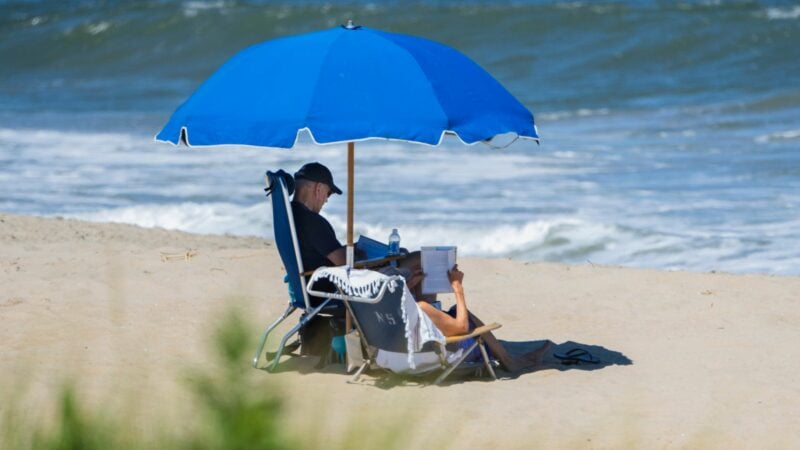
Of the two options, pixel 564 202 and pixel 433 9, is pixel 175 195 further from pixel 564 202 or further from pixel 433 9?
pixel 433 9

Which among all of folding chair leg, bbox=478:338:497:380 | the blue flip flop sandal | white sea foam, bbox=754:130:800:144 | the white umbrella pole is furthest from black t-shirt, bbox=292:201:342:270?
white sea foam, bbox=754:130:800:144

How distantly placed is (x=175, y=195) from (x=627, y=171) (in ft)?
16.2

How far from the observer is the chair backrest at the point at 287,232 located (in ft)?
20.5

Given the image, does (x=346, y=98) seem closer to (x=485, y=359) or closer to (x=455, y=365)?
(x=455, y=365)

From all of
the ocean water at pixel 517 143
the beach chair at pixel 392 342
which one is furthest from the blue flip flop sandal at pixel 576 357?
the ocean water at pixel 517 143

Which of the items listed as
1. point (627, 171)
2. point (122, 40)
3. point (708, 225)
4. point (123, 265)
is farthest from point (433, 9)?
point (123, 265)

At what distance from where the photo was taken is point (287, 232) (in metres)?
6.36

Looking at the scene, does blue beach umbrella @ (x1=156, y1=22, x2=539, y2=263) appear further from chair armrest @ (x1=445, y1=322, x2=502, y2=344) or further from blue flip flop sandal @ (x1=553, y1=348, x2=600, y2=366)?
blue flip flop sandal @ (x1=553, y1=348, x2=600, y2=366)

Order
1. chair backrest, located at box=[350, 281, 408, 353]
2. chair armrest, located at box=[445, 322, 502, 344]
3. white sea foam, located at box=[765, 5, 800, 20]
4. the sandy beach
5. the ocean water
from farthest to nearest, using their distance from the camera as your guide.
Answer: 1. white sea foam, located at box=[765, 5, 800, 20]
2. the ocean water
3. chair armrest, located at box=[445, 322, 502, 344]
4. chair backrest, located at box=[350, 281, 408, 353]
5. the sandy beach

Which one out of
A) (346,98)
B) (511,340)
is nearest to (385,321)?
(346,98)

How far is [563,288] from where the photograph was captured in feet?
28.6

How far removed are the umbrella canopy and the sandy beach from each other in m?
0.78

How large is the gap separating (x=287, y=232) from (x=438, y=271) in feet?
2.40

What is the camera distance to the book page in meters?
6.36
